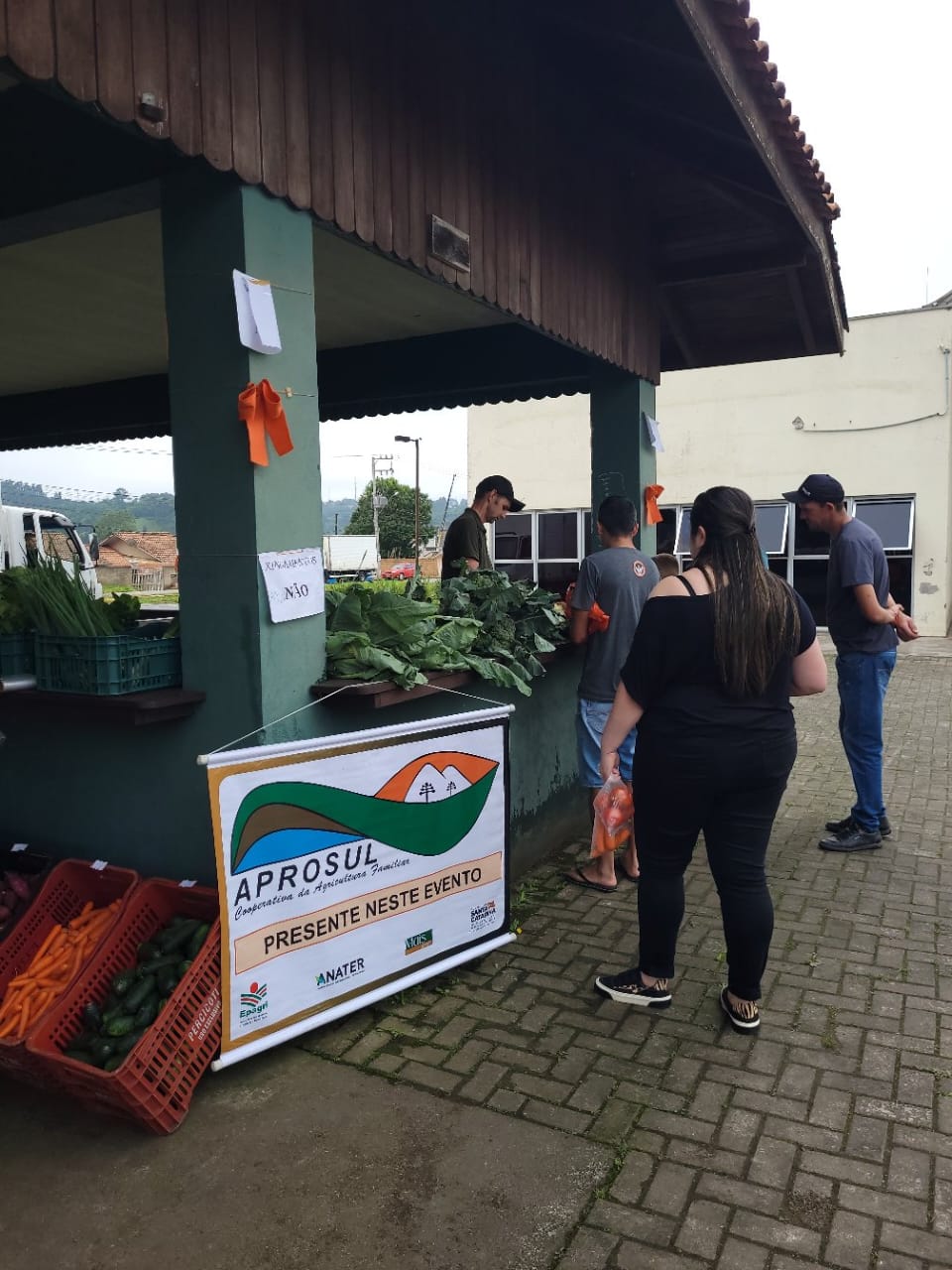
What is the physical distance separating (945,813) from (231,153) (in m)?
5.84

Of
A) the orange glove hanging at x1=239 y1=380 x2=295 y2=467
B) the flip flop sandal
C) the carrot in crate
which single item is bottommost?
the flip flop sandal

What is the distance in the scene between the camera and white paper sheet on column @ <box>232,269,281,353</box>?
320cm

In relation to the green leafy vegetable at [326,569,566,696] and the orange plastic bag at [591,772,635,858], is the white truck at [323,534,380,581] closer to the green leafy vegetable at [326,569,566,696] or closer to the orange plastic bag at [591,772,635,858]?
Result: the green leafy vegetable at [326,569,566,696]

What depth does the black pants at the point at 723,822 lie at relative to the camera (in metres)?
3.17

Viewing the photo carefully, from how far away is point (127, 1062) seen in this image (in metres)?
2.66

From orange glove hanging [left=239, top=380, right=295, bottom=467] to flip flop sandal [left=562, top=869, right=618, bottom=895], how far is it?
9.39 feet

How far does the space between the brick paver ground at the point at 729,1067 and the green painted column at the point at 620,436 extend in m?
3.29

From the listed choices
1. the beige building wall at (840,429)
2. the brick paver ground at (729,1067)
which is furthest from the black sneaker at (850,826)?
the beige building wall at (840,429)

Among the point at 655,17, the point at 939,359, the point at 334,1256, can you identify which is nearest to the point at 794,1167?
the point at 334,1256

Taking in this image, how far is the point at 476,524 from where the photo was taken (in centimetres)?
629

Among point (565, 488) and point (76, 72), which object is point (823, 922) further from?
point (565, 488)

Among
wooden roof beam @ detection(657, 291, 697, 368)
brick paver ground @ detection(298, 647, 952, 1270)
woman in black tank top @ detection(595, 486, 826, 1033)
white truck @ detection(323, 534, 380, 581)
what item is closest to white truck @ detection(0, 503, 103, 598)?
wooden roof beam @ detection(657, 291, 697, 368)

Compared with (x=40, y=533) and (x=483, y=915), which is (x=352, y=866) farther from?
(x=40, y=533)

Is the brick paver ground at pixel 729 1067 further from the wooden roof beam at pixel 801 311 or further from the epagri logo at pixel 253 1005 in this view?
the wooden roof beam at pixel 801 311
